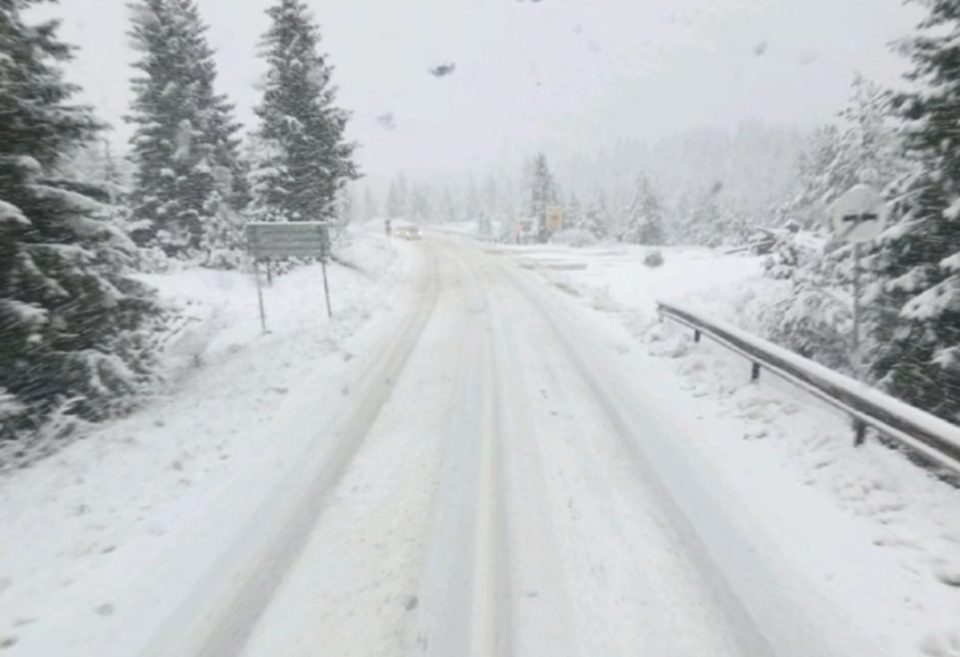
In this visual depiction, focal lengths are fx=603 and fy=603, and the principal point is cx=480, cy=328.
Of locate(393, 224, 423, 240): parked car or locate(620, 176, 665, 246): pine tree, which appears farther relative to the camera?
locate(620, 176, 665, 246): pine tree

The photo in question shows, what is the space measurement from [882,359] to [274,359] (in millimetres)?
10932

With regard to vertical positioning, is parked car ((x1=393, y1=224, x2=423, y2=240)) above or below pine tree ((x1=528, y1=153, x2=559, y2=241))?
below

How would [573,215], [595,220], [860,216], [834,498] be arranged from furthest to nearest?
[573,215]
[595,220]
[860,216]
[834,498]

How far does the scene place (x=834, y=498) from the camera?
18.3 feet

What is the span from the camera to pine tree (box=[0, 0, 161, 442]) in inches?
296

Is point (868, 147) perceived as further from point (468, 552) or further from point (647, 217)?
point (647, 217)

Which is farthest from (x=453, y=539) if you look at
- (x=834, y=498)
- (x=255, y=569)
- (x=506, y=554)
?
(x=834, y=498)

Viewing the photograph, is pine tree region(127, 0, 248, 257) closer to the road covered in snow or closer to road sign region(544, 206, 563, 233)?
the road covered in snow

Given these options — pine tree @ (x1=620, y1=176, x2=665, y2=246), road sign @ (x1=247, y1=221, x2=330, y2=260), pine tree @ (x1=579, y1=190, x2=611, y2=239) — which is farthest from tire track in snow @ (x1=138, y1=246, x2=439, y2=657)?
pine tree @ (x1=579, y1=190, x2=611, y2=239)

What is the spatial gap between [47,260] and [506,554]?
7.24m

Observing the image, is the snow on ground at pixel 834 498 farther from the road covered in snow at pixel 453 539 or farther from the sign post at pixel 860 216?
the sign post at pixel 860 216

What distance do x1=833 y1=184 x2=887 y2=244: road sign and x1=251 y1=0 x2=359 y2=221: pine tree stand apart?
2223 centimetres

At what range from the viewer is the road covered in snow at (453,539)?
155 inches

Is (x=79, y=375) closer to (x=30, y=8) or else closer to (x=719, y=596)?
(x=30, y=8)
